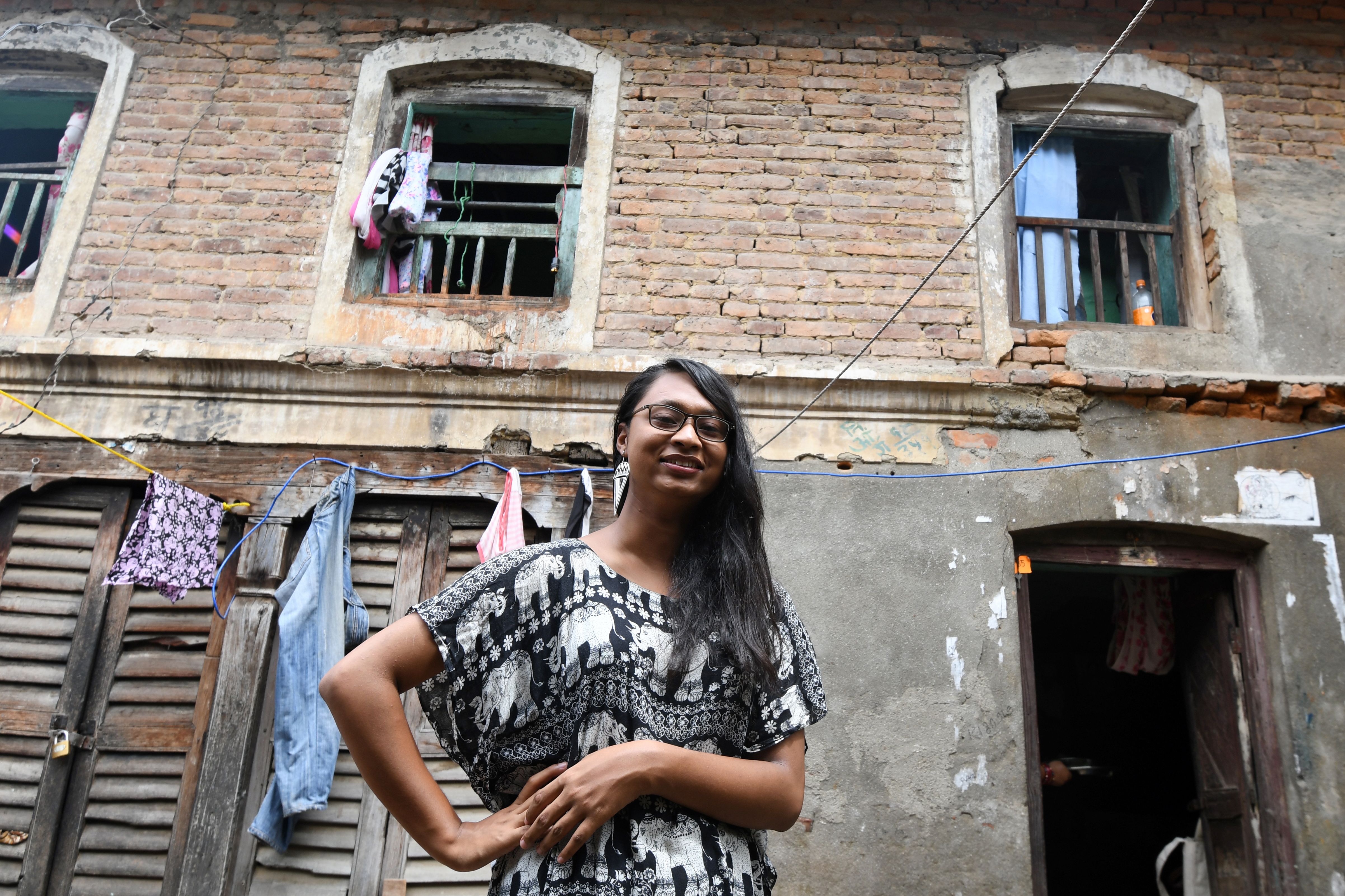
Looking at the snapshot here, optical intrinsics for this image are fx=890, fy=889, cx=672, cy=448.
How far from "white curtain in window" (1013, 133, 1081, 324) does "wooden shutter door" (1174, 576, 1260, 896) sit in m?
1.66

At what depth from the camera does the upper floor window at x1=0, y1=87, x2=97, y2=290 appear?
5047 mm

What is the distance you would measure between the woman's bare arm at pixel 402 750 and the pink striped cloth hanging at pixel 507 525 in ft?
8.46

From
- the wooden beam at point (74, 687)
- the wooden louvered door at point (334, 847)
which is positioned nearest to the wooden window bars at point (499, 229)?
the wooden louvered door at point (334, 847)

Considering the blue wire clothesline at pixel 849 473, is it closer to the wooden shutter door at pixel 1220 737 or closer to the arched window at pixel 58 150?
the wooden shutter door at pixel 1220 737

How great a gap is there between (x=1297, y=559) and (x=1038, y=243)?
2.04 metres

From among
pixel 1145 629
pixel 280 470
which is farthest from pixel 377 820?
pixel 1145 629

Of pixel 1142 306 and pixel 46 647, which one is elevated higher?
pixel 1142 306

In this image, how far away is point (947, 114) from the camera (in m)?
5.00

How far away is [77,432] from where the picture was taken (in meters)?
4.49

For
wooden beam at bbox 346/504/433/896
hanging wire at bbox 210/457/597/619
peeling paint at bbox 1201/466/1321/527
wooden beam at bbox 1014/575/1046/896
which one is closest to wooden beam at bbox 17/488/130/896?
hanging wire at bbox 210/457/597/619

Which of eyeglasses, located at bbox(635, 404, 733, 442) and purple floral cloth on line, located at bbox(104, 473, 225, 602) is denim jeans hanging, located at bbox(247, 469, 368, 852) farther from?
eyeglasses, located at bbox(635, 404, 733, 442)

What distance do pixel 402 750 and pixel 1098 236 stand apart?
4919mm

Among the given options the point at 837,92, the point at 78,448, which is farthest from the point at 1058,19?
the point at 78,448

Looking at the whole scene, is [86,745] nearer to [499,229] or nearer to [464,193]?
[499,229]
